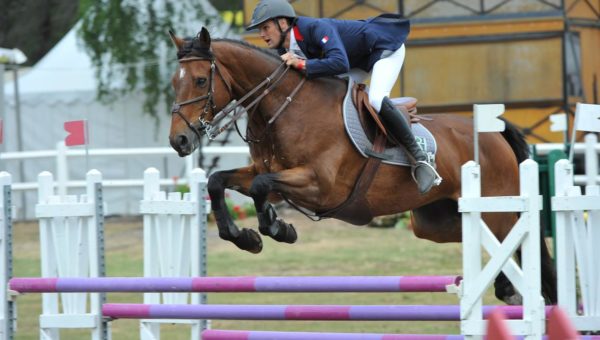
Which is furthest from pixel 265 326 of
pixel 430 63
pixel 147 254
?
pixel 430 63

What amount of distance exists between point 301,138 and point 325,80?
16.4 inches

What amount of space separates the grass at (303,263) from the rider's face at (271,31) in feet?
8.89

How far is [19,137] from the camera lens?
16.8 metres

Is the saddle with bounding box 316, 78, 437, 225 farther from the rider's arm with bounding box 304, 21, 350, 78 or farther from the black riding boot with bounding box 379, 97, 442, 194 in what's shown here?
the rider's arm with bounding box 304, 21, 350, 78

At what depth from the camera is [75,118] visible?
17.0 meters

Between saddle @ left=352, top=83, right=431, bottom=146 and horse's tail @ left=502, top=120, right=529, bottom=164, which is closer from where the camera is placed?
saddle @ left=352, top=83, right=431, bottom=146

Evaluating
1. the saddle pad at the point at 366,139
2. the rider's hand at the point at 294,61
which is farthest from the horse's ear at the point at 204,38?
the saddle pad at the point at 366,139

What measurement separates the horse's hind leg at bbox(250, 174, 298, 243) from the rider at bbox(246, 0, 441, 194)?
2.30ft

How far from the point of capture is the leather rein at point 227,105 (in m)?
5.55

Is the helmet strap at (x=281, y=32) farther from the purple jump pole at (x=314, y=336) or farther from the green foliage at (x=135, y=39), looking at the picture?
the green foliage at (x=135, y=39)

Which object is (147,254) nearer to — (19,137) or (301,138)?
(301,138)

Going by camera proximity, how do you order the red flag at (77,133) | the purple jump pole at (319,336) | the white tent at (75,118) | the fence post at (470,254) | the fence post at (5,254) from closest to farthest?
the fence post at (470,254)
the purple jump pole at (319,336)
the fence post at (5,254)
the red flag at (77,133)
the white tent at (75,118)

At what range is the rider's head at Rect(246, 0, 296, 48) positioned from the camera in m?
5.69

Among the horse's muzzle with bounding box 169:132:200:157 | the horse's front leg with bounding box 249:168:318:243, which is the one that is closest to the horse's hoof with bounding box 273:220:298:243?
the horse's front leg with bounding box 249:168:318:243
